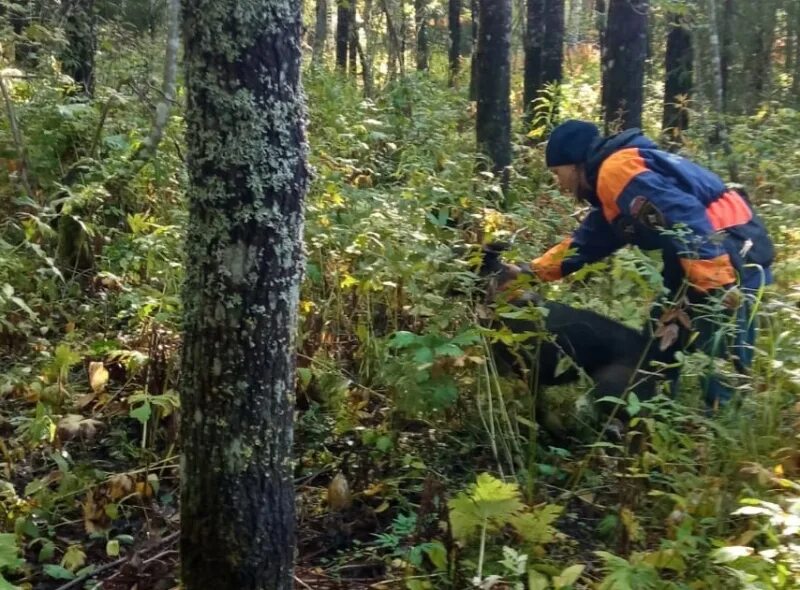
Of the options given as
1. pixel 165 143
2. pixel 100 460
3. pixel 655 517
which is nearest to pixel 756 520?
pixel 655 517

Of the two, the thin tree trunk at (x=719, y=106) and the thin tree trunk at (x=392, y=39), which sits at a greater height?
the thin tree trunk at (x=392, y=39)

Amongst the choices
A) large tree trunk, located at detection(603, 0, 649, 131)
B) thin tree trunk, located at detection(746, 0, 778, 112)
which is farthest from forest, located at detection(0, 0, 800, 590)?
thin tree trunk, located at detection(746, 0, 778, 112)

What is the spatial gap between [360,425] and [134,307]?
4.72ft

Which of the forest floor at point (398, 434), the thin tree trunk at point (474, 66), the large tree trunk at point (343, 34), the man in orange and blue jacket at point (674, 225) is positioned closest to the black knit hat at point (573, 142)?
the man in orange and blue jacket at point (674, 225)

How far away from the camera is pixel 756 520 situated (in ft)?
9.86

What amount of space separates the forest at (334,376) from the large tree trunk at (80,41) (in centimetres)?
112

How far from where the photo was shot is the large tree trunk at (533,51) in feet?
40.6

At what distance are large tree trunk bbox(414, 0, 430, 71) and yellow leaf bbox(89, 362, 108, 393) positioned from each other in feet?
54.7

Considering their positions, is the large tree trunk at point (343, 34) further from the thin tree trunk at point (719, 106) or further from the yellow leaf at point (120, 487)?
the yellow leaf at point (120, 487)

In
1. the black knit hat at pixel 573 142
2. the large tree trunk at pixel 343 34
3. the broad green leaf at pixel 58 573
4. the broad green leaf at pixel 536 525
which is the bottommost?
the broad green leaf at pixel 58 573

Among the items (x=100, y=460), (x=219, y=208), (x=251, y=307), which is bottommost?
(x=100, y=460)

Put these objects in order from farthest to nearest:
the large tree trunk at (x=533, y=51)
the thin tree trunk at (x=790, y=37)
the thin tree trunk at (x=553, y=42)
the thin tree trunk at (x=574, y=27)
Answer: the thin tree trunk at (x=574, y=27) → the large tree trunk at (x=533, y=51) → the thin tree trunk at (x=790, y=37) → the thin tree trunk at (x=553, y=42)

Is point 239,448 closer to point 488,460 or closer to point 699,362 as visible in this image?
point 488,460

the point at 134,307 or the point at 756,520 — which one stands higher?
the point at 134,307
